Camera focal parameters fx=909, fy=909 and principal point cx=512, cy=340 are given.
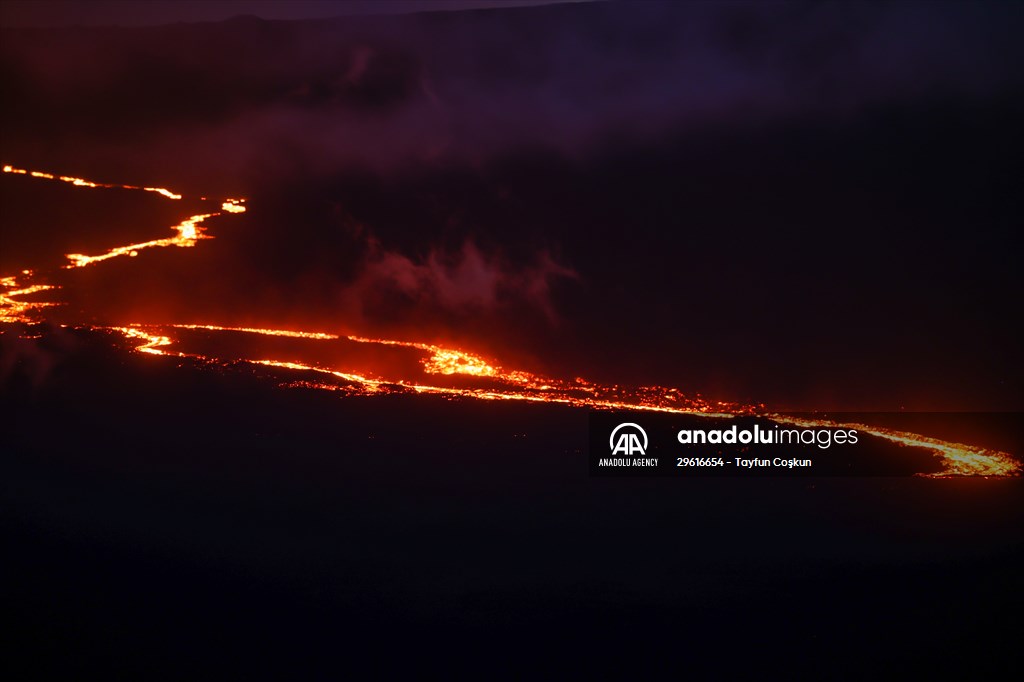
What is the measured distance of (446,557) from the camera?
8.79ft

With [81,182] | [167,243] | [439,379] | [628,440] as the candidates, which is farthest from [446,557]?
[81,182]

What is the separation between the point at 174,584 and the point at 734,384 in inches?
101

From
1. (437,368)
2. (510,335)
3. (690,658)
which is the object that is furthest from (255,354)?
(690,658)

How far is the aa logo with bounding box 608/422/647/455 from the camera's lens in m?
3.43

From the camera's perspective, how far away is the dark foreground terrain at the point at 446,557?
2287 millimetres

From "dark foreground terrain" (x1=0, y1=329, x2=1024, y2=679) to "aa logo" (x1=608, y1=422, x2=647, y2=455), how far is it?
Result: 0.12 meters

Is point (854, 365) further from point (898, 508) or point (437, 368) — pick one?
point (437, 368)

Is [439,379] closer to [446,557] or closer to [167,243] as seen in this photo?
[446,557]

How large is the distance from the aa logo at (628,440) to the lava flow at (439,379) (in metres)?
0.22

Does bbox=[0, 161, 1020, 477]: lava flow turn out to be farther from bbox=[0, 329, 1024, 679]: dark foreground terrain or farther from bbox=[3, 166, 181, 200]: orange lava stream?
bbox=[3, 166, 181, 200]: orange lava stream

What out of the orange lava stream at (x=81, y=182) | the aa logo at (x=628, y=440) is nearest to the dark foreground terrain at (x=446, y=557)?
the aa logo at (x=628, y=440)

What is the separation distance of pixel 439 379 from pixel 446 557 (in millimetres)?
1524

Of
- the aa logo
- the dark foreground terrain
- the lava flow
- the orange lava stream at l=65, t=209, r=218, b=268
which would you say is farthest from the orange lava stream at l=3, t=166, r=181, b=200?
the aa logo

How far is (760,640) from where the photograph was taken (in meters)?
2.36
